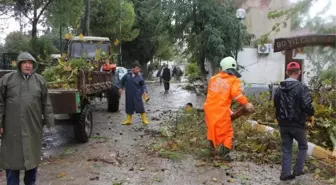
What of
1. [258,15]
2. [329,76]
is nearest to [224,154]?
[329,76]

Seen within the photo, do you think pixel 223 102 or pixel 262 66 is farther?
pixel 262 66

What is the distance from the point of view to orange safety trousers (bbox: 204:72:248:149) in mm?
5844

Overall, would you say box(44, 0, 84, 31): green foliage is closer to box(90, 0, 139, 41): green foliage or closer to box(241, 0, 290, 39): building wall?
box(90, 0, 139, 41): green foliage

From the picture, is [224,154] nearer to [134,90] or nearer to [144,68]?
[134,90]

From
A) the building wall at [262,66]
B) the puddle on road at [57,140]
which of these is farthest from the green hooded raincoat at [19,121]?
the building wall at [262,66]

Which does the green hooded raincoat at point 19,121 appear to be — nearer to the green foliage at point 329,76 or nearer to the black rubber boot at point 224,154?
the black rubber boot at point 224,154

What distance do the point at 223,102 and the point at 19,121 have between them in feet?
9.69

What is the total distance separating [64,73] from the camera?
7406 mm

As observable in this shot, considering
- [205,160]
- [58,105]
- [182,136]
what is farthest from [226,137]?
[58,105]

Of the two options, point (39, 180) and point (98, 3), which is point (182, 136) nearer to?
point (39, 180)

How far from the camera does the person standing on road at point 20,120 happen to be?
13.9 ft

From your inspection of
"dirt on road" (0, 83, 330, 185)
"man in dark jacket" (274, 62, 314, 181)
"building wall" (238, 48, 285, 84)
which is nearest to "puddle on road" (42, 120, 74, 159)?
"dirt on road" (0, 83, 330, 185)

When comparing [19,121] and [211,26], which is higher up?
[211,26]

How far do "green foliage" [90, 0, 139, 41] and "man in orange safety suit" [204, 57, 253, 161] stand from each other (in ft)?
76.0
